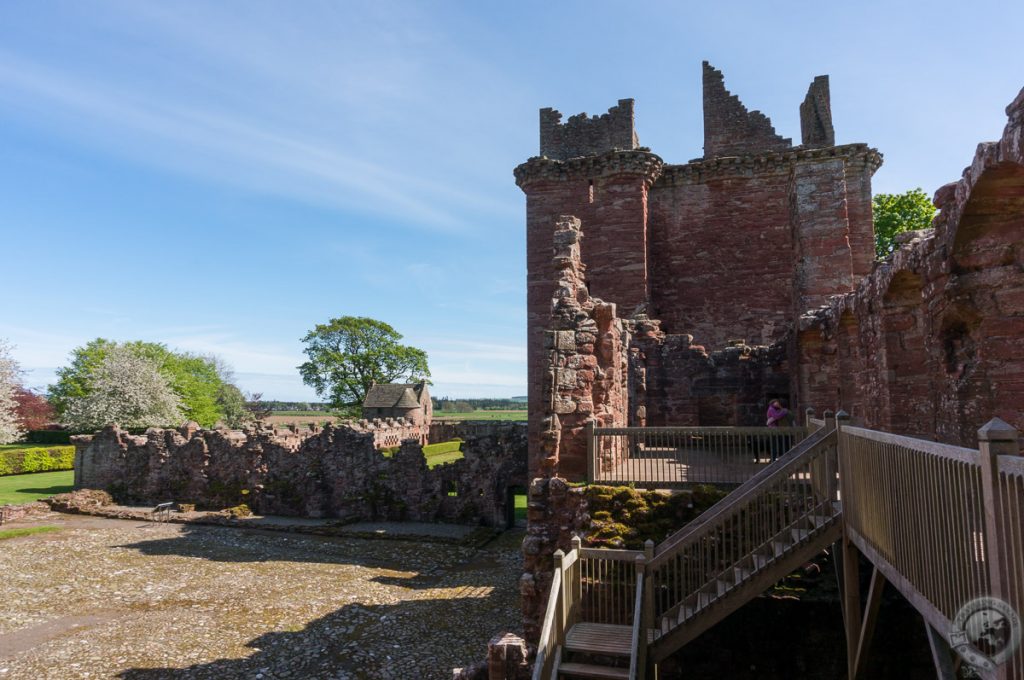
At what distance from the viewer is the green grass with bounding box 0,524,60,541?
20.9m

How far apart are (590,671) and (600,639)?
52 centimetres

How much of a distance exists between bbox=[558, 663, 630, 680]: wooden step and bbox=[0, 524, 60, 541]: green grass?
71.5 feet

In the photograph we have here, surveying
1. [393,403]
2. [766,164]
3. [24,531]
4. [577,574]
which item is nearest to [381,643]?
[577,574]

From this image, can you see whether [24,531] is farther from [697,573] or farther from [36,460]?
[697,573]

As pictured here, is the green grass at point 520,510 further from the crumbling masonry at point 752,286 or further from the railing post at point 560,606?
the railing post at point 560,606

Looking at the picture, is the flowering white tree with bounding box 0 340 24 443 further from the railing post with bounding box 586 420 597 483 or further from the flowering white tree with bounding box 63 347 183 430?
the railing post with bounding box 586 420 597 483

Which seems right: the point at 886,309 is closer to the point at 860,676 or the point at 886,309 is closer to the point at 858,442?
the point at 858,442

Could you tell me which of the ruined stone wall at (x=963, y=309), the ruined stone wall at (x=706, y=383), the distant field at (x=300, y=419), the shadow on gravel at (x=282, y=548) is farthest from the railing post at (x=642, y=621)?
the distant field at (x=300, y=419)

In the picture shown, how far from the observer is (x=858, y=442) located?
19.7 ft

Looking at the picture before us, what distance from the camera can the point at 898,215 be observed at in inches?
1146

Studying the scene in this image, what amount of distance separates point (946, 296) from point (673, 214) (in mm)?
17604

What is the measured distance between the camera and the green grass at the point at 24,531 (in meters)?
20.9

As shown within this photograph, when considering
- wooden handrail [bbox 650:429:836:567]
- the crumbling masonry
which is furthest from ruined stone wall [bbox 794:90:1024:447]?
wooden handrail [bbox 650:429:836:567]

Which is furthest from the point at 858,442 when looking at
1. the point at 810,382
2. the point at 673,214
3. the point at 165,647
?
the point at 673,214
